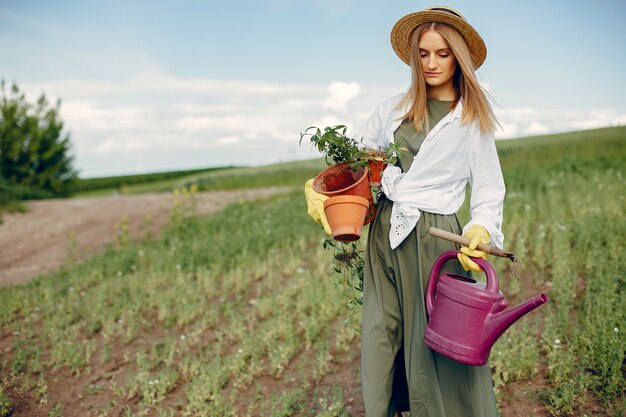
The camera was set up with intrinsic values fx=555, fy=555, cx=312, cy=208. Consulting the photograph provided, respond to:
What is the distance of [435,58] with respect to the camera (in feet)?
7.74

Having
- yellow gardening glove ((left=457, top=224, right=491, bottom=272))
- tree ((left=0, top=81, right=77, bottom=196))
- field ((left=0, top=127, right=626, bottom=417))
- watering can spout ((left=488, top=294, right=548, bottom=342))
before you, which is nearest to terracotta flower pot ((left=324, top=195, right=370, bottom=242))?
yellow gardening glove ((left=457, top=224, right=491, bottom=272))

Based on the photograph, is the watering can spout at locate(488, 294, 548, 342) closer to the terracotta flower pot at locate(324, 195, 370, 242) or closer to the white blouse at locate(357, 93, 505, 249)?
the white blouse at locate(357, 93, 505, 249)

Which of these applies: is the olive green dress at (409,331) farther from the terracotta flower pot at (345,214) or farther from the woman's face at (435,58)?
the terracotta flower pot at (345,214)

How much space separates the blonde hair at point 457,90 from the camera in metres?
2.31

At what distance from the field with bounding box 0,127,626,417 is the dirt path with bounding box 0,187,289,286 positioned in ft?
3.91

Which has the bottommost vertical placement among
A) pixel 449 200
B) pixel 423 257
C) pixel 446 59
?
pixel 423 257

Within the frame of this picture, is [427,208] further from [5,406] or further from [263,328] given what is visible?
[5,406]

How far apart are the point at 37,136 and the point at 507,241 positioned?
1786 cm

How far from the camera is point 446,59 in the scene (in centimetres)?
237

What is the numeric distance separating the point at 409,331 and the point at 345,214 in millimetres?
592

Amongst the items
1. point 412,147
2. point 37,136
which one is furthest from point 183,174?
point 412,147

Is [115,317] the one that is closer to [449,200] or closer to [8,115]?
[449,200]

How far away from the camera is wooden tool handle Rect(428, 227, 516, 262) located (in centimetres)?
208

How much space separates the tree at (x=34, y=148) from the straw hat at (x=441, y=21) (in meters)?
18.1
